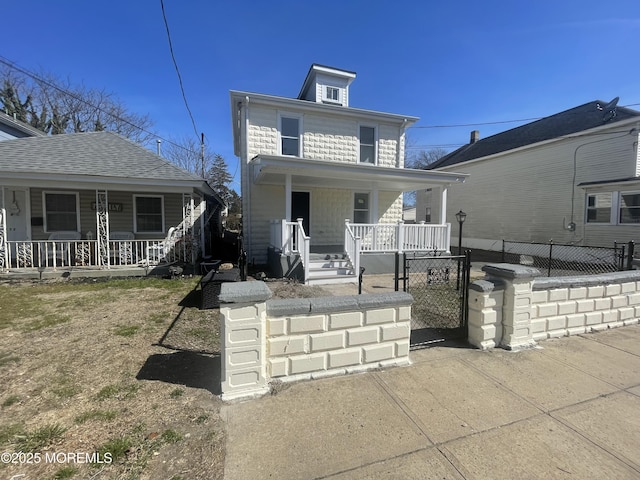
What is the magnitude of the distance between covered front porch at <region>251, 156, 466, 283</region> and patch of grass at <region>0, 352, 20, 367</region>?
515 centimetres

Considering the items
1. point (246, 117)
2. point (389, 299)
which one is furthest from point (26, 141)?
point (389, 299)

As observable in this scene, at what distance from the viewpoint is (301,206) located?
10.8m

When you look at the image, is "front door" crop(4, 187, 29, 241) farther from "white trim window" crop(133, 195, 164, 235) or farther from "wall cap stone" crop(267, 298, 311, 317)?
"wall cap stone" crop(267, 298, 311, 317)

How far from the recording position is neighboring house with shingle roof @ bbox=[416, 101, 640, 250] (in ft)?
37.5

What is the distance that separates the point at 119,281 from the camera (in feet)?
25.9

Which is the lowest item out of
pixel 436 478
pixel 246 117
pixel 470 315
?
pixel 436 478

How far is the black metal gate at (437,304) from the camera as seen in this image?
13.4ft

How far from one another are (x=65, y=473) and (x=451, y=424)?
2.69 m

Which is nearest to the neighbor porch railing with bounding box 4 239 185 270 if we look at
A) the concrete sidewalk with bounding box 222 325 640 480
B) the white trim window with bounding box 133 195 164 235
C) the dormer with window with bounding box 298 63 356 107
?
the white trim window with bounding box 133 195 164 235

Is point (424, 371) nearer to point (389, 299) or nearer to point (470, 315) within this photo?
point (389, 299)

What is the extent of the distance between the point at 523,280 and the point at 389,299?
1841mm

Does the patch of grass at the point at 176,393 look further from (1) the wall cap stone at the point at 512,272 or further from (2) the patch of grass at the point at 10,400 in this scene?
(1) the wall cap stone at the point at 512,272

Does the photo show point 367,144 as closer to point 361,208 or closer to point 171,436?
point 361,208

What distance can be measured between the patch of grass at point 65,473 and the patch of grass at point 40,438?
15.0 inches
